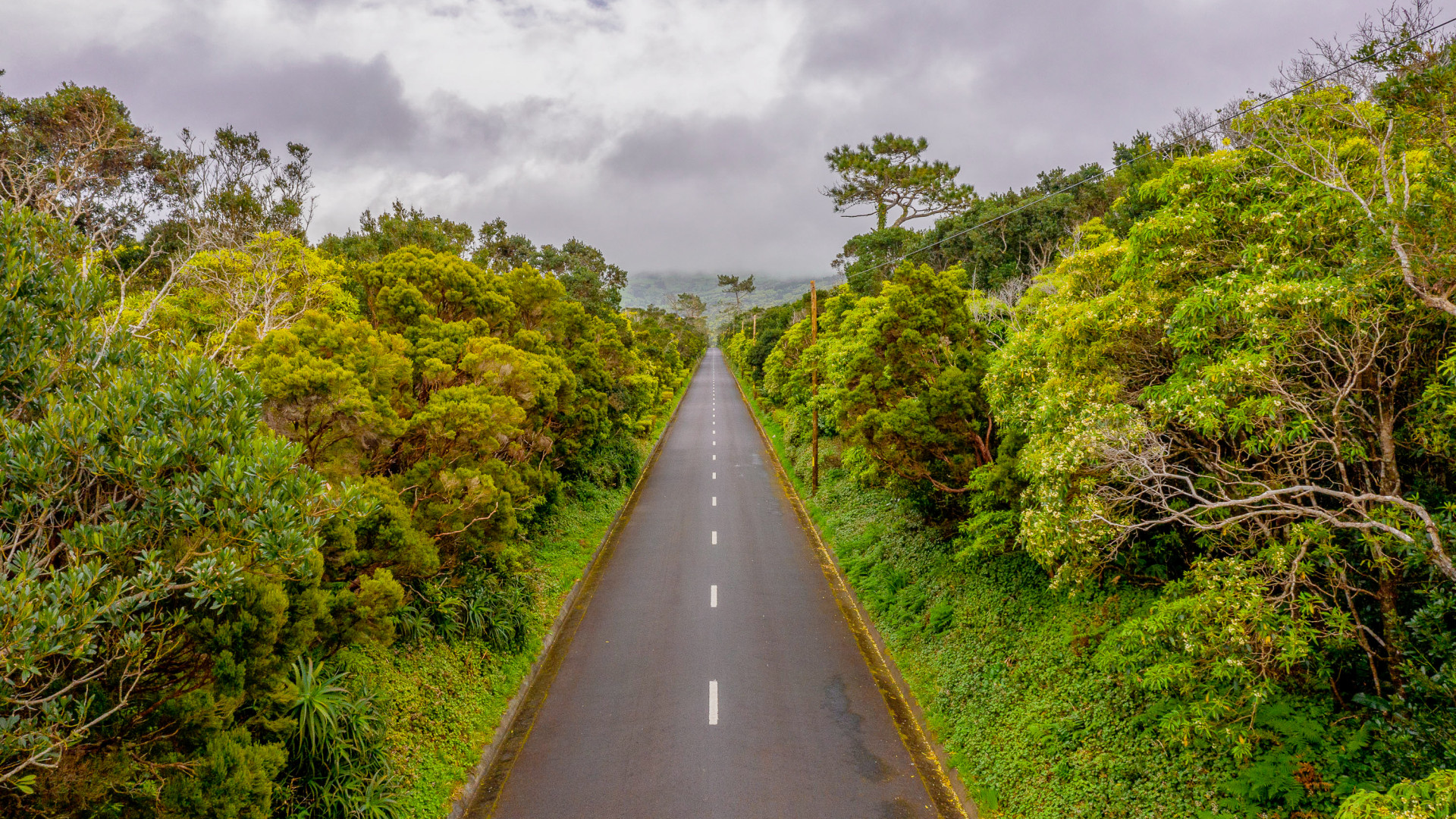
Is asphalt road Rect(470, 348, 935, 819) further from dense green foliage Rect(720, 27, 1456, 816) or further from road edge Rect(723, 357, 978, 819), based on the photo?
dense green foliage Rect(720, 27, 1456, 816)

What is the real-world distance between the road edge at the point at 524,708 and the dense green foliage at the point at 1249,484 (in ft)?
22.3

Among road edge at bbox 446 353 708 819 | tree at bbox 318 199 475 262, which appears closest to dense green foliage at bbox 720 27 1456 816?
road edge at bbox 446 353 708 819

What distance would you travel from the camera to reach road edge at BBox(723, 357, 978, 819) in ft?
29.2

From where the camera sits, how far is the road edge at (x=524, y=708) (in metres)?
8.77

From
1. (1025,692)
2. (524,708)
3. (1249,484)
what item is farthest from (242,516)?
(1025,692)

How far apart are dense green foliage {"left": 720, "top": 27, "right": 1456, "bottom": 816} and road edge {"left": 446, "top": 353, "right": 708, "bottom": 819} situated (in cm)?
679

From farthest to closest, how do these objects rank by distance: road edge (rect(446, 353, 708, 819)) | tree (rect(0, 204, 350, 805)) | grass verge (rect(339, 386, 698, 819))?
road edge (rect(446, 353, 708, 819)) → grass verge (rect(339, 386, 698, 819)) → tree (rect(0, 204, 350, 805))

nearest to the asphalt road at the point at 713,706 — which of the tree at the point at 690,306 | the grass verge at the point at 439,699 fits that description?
the grass verge at the point at 439,699

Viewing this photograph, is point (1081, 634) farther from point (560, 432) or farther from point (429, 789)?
point (560, 432)

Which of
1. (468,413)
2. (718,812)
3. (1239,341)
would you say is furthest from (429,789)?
(1239,341)

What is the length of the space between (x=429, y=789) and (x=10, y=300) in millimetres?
7134

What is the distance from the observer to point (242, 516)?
181 inches

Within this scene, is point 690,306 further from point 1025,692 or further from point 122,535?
point 122,535

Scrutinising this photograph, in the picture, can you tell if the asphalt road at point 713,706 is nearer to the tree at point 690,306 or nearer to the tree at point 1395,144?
the tree at point 1395,144
